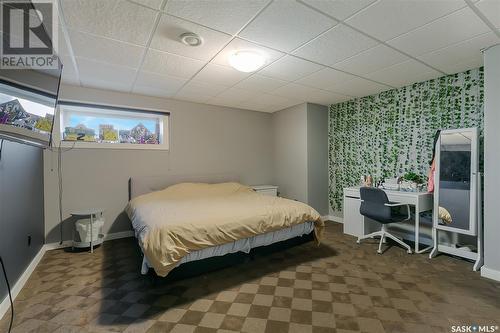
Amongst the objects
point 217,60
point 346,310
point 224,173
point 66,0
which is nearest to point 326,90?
point 217,60

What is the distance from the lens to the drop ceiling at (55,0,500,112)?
1783 mm

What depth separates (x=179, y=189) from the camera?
393 cm

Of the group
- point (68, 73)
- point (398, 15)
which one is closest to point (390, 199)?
point (398, 15)

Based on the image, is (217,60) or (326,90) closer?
(217,60)

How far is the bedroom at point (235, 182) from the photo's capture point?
184cm

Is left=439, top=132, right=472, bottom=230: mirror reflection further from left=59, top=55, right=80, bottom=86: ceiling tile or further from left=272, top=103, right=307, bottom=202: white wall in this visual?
left=59, top=55, right=80, bottom=86: ceiling tile

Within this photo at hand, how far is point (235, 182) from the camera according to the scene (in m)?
4.71

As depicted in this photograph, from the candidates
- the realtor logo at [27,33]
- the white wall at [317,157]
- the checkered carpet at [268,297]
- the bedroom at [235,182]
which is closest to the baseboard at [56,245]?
the bedroom at [235,182]

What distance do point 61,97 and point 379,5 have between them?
4.15 m

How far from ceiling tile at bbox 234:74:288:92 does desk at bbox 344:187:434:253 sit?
212cm

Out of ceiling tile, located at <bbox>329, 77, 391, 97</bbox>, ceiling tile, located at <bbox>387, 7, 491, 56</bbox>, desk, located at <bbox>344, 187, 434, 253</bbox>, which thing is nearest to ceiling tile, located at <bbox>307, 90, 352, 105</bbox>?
ceiling tile, located at <bbox>329, 77, 391, 97</bbox>

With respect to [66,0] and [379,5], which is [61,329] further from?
[379,5]

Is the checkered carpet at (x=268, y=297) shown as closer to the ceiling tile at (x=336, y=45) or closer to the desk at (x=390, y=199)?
the desk at (x=390, y=199)

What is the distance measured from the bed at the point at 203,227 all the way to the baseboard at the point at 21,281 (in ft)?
3.43
